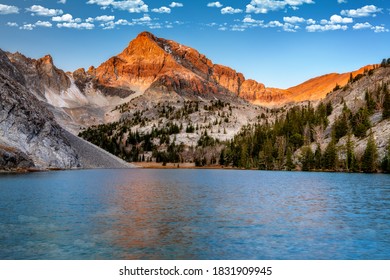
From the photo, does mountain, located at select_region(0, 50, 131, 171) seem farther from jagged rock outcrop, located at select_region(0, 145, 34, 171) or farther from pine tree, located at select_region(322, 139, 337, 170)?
pine tree, located at select_region(322, 139, 337, 170)

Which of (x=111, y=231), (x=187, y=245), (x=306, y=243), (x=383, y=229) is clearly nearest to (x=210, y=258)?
(x=187, y=245)

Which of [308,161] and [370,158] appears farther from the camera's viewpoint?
[308,161]

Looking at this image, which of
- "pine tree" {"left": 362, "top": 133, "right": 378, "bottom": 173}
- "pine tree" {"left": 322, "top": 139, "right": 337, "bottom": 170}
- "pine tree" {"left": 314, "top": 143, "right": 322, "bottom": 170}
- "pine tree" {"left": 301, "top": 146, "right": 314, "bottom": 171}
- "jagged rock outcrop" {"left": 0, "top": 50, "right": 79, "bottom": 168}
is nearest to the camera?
"jagged rock outcrop" {"left": 0, "top": 50, "right": 79, "bottom": 168}

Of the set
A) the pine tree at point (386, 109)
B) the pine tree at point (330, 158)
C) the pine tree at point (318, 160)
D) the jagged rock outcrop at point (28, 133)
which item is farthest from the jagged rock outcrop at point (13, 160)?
the pine tree at point (386, 109)

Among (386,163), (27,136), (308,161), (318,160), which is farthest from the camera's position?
(308,161)

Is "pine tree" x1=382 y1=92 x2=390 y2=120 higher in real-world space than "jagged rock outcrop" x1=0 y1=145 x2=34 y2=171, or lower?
higher

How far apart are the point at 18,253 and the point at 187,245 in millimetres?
12200

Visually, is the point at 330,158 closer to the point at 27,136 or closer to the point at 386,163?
the point at 386,163

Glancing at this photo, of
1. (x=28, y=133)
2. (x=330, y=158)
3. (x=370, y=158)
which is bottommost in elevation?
(x=330, y=158)

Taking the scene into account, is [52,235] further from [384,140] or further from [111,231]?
[384,140]

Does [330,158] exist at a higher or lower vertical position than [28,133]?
lower

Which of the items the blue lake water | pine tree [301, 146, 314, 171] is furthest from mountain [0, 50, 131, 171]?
pine tree [301, 146, 314, 171]

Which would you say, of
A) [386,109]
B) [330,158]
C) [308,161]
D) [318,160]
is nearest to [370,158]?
[330,158]
